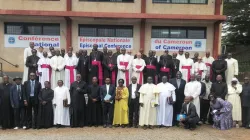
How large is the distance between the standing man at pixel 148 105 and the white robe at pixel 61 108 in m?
2.58

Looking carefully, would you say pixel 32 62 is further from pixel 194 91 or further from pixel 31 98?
pixel 194 91

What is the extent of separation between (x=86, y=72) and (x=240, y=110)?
6.07m

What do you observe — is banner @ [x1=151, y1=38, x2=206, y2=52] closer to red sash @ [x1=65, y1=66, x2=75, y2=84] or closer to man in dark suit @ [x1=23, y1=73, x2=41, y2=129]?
red sash @ [x1=65, y1=66, x2=75, y2=84]

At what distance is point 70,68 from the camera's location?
12.2m

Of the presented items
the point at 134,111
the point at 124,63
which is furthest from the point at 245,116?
the point at 124,63

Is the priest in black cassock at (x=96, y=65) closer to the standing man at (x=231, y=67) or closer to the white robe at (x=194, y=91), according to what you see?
the white robe at (x=194, y=91)

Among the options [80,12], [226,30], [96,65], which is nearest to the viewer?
[96,65]

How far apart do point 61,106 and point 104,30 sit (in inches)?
348

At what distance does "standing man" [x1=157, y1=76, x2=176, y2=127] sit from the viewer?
35.3ft

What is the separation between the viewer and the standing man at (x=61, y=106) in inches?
415

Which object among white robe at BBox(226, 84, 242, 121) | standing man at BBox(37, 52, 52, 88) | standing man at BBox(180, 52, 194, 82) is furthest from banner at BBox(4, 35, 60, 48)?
white robe at BBox(226, 84, 242, 121)

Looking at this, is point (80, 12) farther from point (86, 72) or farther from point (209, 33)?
point (209, 33)

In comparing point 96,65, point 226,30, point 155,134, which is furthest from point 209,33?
point 226,30

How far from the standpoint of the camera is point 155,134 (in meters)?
9.69
